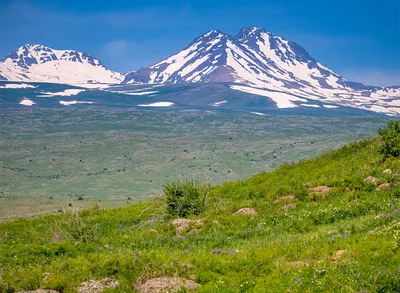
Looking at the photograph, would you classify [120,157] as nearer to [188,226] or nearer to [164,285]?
[188,226]

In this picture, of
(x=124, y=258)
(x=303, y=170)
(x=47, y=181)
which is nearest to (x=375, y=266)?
(x=124, y=258)

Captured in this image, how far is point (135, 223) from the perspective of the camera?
20531mm

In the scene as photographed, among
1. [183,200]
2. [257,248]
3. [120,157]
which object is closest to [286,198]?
[183,200]

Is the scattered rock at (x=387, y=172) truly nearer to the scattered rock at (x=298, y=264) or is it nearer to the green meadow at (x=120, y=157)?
the scattered rock at (x=298, y=264)

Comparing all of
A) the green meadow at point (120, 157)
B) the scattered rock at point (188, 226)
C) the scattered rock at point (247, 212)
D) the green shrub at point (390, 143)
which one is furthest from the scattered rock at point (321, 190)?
the green meadow at point (120, 157)

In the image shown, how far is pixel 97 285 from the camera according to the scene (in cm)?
983

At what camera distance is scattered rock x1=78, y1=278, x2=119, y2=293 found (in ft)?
31.7

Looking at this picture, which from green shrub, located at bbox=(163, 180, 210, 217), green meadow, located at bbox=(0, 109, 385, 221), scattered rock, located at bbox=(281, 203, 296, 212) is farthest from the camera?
green meadow, located at bbox=(0, 109, 385, 221)

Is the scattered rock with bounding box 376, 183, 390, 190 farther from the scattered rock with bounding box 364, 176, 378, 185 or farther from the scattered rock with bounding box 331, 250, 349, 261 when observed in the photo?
the scattered rock with bounding box 331, 250, 349, 261

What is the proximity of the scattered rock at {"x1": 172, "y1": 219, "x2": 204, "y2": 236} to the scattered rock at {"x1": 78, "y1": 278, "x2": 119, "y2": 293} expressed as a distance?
20.5 feet

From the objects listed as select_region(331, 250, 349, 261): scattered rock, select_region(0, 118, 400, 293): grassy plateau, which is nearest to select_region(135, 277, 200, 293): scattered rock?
select_region(0, 118, 400, 293): grassy plateau

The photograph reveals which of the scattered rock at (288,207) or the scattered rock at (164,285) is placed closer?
the scattered rock at (164,285)

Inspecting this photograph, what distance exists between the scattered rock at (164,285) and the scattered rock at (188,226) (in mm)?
6235

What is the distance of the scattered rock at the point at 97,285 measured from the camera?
9648 millimetres
